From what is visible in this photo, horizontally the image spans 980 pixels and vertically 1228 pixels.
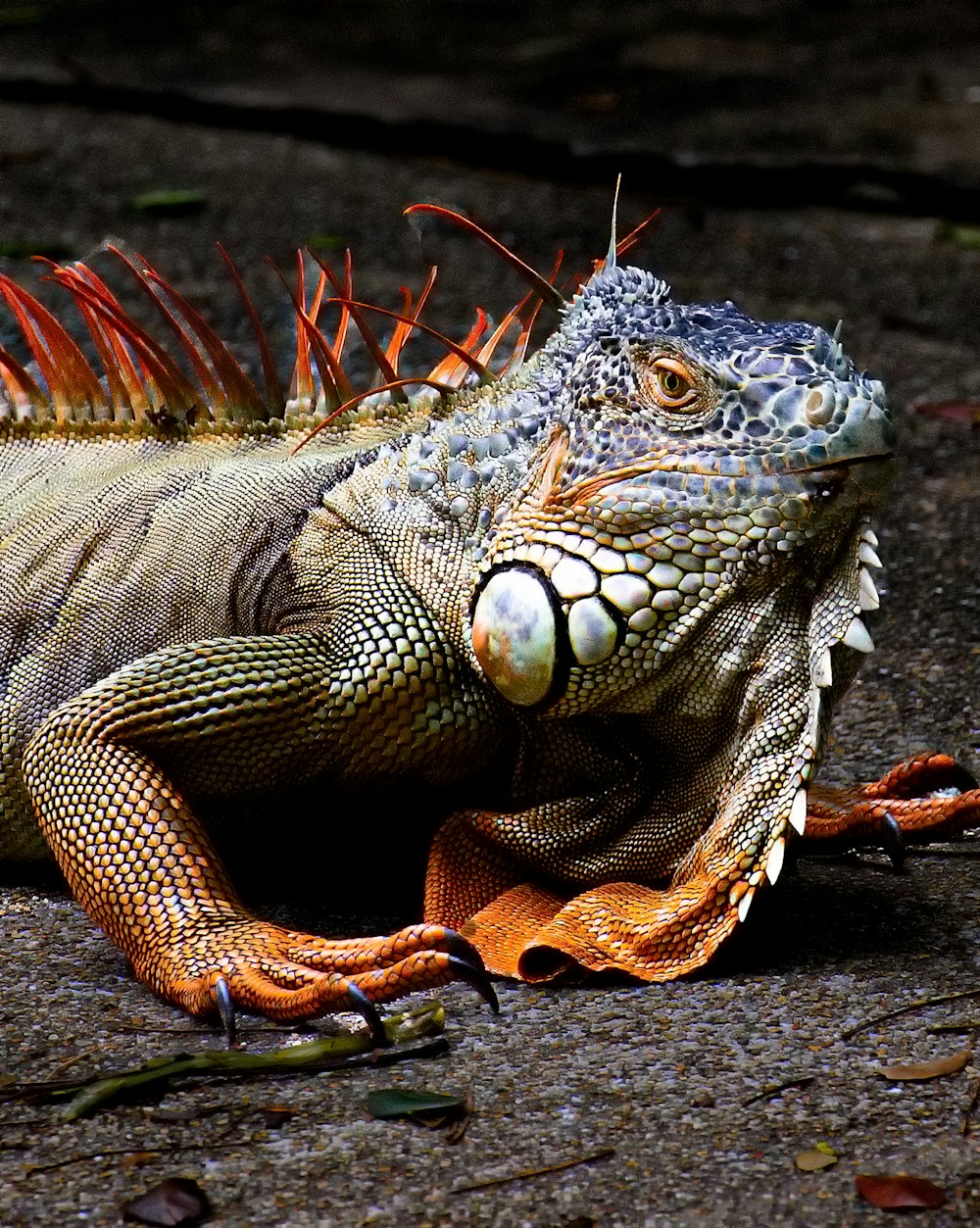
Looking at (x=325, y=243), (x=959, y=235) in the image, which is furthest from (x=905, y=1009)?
(x=959, y=235)

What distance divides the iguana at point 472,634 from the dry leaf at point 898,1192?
83 cm

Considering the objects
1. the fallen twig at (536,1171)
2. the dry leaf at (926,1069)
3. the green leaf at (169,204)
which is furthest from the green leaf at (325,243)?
the fallen twig at (536,1171)

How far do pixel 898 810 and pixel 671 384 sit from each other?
1.26 m

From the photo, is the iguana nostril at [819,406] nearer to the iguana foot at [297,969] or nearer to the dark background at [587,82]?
the iguana foot at [297,969]

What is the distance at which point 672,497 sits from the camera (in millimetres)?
3553

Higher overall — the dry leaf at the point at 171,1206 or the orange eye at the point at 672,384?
the orange eye at the point at 672,384

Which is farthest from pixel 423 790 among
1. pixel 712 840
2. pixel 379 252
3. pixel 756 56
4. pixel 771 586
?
pixel 756 56

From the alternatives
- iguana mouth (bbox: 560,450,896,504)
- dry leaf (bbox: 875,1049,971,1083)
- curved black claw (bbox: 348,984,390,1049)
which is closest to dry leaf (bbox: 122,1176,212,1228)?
curved black claw (bbox: 348,984,390,1049)

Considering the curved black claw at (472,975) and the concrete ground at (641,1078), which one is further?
the curved black claw at (472,975)

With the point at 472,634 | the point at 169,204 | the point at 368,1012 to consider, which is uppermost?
the point at 169,204

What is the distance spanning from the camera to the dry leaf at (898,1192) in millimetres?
2736

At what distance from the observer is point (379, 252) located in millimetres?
10375

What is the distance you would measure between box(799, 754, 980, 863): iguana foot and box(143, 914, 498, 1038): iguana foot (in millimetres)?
1129

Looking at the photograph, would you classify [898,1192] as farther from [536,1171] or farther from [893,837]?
[893,837]
